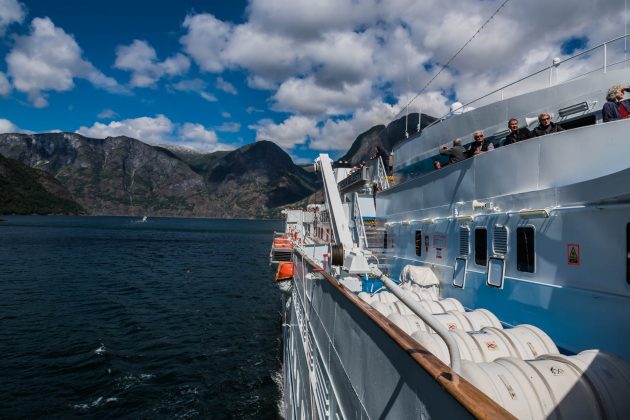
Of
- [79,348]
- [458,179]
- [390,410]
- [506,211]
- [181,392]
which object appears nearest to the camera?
[390,410]

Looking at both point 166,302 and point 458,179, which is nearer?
point 458,179

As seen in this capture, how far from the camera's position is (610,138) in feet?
19.1

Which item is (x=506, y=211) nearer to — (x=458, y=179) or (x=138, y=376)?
(x=458, y=179)

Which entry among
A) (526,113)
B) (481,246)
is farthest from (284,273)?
(526,113)

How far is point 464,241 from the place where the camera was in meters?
8.70

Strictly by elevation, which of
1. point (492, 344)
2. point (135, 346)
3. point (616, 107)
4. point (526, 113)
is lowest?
point (135, 346)

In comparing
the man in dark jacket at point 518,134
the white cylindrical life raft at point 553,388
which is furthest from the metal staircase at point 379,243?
the white cylindrical life raft at point 553,388

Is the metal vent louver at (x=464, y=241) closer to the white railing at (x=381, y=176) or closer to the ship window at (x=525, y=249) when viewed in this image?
the ship window at (x=525, y=249)

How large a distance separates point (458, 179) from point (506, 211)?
177cm

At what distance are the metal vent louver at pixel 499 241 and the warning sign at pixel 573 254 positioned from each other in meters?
1.40

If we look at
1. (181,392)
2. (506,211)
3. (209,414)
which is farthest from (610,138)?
(181,392)

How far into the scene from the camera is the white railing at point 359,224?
1466 centimetres

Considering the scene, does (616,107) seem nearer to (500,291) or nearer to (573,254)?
(573,254)

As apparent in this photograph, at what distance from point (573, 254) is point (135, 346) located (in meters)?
20.5
